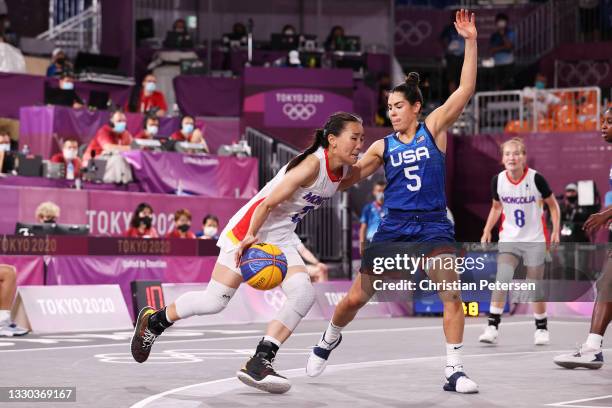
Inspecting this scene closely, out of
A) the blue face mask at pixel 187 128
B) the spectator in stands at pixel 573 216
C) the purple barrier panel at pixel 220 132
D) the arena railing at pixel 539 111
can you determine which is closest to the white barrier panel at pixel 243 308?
the blue face mask at pixel 187 128

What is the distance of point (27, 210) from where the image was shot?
17.9 m

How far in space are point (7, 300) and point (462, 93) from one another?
7.56m

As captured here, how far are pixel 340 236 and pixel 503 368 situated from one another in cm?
1308

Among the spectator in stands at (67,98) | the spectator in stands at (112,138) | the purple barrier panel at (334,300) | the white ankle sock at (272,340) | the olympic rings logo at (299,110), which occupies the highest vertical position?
the spectator in stands at (67,98)

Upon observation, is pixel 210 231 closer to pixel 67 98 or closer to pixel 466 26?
pixel 67 98

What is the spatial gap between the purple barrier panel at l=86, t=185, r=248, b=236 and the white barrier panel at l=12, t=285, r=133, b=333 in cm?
342

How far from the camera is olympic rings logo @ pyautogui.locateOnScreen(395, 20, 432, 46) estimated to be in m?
35.9

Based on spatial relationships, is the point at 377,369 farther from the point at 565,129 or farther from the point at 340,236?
the point at 565,129

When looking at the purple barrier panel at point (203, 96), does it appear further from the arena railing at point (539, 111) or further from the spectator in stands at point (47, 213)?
the spectator in stands at point (47, 213)

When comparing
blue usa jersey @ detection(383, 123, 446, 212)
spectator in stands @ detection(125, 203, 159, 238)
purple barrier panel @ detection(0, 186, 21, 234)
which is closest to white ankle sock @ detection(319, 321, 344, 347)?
blue usa jersey @ detection(383, 123, 446, 212)

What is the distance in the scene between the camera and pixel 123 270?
1634cm

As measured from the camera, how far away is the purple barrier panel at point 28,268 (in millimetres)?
14930

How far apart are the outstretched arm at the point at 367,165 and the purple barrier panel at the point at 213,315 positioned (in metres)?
7.85

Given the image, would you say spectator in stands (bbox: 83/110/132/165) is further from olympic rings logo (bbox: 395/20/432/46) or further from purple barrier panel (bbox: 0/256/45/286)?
olympic rings logo (bbox: 395/20/432/46)
